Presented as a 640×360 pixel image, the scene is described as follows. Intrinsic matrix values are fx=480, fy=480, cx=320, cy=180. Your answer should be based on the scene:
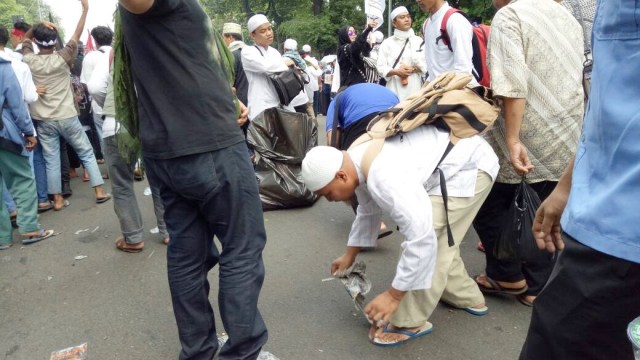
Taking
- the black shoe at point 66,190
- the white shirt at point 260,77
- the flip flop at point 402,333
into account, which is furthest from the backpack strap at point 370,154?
the black shoe at point 66,190

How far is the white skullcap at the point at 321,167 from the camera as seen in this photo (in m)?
2.09

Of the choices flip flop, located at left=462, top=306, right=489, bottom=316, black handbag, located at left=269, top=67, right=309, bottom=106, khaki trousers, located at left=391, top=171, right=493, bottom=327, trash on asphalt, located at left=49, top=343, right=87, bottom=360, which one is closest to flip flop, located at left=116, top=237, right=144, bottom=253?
trash on asphalt, located at left=49, top=343, right=87, bottom=360

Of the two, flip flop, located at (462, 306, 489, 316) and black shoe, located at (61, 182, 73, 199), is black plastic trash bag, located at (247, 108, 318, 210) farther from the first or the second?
black shoe, located at (61, 182, 73, 199)

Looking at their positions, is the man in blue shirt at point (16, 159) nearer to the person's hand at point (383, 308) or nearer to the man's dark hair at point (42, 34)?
the man's dark hair at point (42, 34)

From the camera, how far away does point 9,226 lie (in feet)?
13.4

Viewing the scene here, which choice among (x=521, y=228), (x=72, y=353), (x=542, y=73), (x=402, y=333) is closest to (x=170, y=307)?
(x=72, y=353)

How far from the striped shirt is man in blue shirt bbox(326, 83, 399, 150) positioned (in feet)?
2.69

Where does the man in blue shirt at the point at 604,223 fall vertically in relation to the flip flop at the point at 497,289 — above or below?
above

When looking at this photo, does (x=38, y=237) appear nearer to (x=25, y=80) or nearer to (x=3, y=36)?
(x=25, y=80)

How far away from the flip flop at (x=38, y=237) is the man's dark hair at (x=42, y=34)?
1.87 meters

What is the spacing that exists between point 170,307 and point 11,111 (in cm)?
232

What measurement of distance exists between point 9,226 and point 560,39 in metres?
4.33

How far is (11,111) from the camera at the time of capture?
12.9 feet

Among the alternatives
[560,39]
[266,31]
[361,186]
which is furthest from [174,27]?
[266,31]
